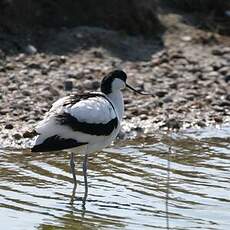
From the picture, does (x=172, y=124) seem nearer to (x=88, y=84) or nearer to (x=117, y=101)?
(x=88, y=84)

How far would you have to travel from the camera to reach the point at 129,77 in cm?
1564

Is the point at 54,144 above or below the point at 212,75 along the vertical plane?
below

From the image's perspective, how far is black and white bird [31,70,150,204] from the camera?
31.2 feet

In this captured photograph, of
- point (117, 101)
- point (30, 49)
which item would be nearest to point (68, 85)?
point (30, 49)

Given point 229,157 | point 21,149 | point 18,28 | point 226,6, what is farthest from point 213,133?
point 226,6

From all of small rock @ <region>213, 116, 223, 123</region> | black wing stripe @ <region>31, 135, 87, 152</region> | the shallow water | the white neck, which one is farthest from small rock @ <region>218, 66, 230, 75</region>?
black wing stripe @ <region>31, 135, 87, 152</region>

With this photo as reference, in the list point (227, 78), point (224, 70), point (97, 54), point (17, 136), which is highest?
point (97, 54)

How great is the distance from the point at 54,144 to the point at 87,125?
0.44 meters

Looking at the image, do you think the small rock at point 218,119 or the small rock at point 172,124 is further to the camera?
the small rock at point 218,119

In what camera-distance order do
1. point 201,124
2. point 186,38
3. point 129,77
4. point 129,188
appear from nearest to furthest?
point 129,188 < point 201,124 < point 129,77 < point 186,38

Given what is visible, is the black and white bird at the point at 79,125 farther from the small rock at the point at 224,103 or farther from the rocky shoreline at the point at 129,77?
the small rock at the point at 224,103

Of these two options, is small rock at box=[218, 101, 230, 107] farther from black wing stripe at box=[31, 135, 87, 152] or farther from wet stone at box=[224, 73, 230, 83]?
black wing stripe at box=[31, 135, 87, 152]

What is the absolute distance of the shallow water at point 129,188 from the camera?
28.7 ft

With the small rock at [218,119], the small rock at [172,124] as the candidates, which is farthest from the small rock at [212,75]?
the small rock at [172,124]
